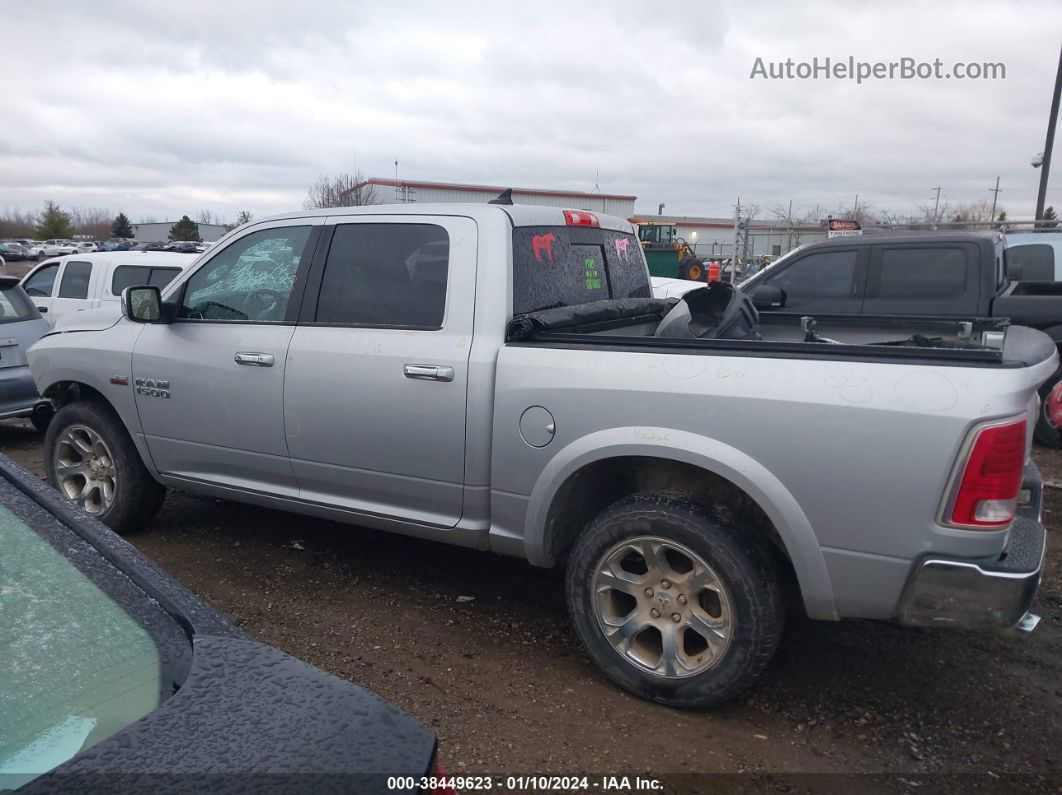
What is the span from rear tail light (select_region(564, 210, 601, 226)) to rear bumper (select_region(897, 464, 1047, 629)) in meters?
2.34

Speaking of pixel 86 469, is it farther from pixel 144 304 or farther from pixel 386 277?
pixel 386 277

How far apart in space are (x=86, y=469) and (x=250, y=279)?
1.79 meters

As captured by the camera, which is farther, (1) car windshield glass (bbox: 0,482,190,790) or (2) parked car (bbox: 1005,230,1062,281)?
(2) parked car (bbox: 1005,230,1062,281)

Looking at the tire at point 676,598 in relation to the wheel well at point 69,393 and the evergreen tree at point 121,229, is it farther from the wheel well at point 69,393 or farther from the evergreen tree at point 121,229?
the evergreen tree at point 121,229

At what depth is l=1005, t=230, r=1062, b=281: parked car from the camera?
10.2m

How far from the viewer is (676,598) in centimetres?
309

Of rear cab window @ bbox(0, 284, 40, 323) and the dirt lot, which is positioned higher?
rear cab window @ bbox(0, 284, 40, 323)

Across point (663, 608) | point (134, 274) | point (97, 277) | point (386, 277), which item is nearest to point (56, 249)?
point (97, 277)

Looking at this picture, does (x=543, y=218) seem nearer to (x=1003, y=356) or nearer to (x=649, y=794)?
(x=1003, y=356)

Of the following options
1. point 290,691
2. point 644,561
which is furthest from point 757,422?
point 290,691

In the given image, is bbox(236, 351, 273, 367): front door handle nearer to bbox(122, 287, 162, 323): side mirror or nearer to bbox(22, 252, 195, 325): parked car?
bbox(122, 287, 162, 323): side mirror

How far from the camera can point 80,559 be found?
1.79 meters

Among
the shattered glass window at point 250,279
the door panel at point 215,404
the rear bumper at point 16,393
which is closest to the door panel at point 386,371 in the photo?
Result: the door panel at point 215,404

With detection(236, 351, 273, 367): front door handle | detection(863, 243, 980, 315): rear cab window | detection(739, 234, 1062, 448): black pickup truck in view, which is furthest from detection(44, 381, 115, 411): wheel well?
detection(863, 243, 980, 315): rear cab window
